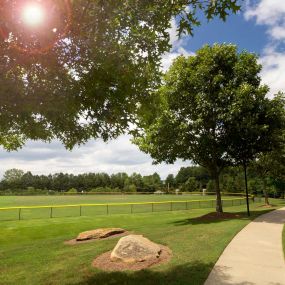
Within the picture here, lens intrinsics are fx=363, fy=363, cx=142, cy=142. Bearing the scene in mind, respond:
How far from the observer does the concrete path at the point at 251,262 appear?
977 cm

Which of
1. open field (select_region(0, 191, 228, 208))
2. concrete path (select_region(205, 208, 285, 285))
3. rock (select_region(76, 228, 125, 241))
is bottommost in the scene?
concrete path (select_region(205, 208, 285, 285))

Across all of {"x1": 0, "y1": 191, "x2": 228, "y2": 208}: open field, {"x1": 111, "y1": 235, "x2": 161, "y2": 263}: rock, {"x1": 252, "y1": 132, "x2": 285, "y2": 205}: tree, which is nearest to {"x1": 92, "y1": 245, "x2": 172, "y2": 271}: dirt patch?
{"x1": 111, "y1": 235, "x2": 161, "y2": 263}: rock

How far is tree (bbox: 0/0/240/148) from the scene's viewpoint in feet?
26.9

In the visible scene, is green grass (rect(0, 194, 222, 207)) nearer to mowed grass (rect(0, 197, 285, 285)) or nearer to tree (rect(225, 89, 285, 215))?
tree (rect(225, 89, 285, 215))

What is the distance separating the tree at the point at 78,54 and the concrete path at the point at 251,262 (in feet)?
18.9

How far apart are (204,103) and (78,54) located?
18.7 meters

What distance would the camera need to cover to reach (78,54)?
9.28 metres

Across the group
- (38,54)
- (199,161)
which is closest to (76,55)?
(38,54)

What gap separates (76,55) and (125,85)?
4.98ft

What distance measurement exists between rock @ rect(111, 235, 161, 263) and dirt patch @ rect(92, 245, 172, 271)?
0.57 ft

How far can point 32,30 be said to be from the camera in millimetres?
8312

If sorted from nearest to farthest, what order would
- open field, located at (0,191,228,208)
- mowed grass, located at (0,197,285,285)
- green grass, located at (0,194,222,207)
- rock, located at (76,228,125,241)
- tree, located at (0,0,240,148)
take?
tree, located at (0,0,240,148) → mowed grass, located at (0,197,285,285) → rock, located at (76,228,125,241) → open field, located at (0,191,228,208) → green grass, located at (0,194,222,207)

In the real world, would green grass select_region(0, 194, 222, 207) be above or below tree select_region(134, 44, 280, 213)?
below

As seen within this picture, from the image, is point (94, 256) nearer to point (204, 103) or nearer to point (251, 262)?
point (251, 262)
